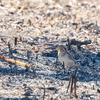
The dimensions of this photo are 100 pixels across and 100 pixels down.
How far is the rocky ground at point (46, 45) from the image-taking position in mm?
4860

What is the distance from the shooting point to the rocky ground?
486 centimetres

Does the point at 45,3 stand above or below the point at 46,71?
above

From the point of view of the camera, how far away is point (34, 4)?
1158cm

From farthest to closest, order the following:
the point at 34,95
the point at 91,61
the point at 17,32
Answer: the point at 17,32 < the point at 91,61 < the point at 34,95

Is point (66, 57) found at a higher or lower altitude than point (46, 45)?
lower

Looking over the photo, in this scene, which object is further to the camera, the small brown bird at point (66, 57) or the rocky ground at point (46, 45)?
the small brown bird at point (66, 57)

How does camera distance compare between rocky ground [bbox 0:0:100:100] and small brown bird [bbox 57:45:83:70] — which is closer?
rocky ground [bbox 0:0:100:100]

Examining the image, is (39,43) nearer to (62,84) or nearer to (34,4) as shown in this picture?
(62,84)

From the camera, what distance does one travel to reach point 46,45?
7.18 meters

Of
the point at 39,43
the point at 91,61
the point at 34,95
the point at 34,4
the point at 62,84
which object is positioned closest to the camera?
the point at 34,95

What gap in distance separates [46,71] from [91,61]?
58.6 inches

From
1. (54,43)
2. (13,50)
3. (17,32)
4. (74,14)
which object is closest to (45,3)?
(74,14)

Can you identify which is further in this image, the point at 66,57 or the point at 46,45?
the point at 46,45

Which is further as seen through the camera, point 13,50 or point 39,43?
point 39,43
